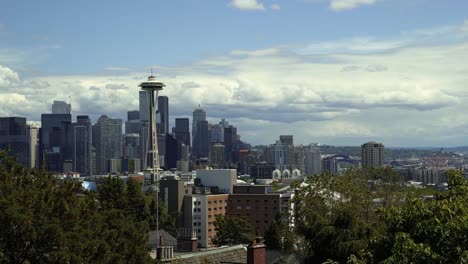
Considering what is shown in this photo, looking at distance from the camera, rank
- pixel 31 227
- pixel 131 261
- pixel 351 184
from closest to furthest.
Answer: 1. pixel 31 227
2. pixel 131 261
3. pixel 351 184

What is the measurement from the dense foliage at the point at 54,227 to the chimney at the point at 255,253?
4.15 metres

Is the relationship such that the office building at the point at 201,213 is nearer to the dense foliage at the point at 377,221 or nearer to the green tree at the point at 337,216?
the dense foliage at the point at 377,221

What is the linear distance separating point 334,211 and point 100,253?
44.5ft

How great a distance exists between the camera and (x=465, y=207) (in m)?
21.0

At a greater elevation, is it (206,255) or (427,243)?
(427,243)

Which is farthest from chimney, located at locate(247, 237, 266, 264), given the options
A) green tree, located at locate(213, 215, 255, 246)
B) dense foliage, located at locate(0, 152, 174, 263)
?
green tree, located at locate(213, 215, 255, 246)

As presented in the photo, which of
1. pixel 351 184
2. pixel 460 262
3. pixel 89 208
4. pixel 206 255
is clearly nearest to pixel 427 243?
pixel 460 262

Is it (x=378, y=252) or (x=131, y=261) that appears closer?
(x=378, y=252)

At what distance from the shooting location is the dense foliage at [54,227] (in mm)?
27641

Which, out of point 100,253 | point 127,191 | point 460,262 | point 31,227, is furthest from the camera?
point 127,191

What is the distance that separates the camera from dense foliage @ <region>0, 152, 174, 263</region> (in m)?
27.6

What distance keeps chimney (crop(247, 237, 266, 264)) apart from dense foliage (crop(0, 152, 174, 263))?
4.15 metres

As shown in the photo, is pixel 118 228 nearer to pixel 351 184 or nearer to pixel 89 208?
pixel 89 208

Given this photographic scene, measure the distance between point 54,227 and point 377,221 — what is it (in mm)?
15793
